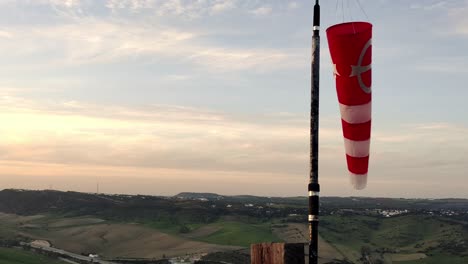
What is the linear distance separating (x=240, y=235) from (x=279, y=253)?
5912 inches

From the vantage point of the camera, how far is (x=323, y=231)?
6403 inches

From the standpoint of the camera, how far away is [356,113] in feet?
24.9

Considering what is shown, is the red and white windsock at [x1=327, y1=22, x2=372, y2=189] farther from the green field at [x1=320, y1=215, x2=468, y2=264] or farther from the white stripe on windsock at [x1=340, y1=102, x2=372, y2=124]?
the green field at [x1=320, y1=215, x2=468, y2=264]

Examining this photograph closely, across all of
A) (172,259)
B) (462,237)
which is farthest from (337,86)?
(462,237)

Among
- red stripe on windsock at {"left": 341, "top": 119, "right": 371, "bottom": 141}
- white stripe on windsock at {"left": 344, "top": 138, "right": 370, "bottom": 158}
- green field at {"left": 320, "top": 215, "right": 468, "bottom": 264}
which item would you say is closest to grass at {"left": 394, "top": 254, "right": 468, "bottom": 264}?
green field at {"left": 320, "top": 215, "right": 468, "bottom": 264}

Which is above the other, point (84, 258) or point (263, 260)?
point (263, 260)

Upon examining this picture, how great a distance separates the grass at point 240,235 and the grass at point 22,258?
49.2 meters

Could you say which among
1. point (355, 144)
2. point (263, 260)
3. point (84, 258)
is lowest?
point (84, 258)

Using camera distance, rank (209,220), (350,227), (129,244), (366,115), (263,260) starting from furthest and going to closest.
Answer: (209,220)
(350,227)
(129,244)
(366,115)
(263,260)

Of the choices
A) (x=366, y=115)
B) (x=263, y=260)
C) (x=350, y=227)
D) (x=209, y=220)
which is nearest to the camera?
(x=263, y=260)

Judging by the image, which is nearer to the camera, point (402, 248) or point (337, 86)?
point (337, 86)

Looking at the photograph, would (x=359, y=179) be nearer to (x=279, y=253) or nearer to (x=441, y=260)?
(x=279, y=253)

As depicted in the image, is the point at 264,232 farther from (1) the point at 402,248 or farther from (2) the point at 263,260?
(2) the point at 263,260

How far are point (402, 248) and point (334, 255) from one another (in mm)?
35037
